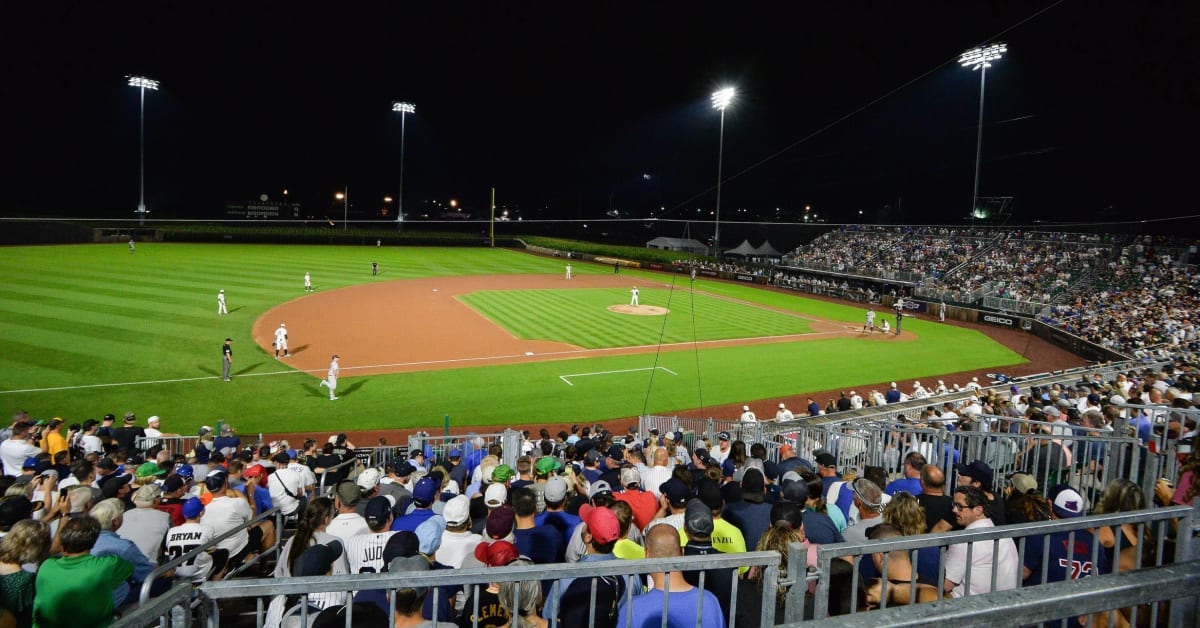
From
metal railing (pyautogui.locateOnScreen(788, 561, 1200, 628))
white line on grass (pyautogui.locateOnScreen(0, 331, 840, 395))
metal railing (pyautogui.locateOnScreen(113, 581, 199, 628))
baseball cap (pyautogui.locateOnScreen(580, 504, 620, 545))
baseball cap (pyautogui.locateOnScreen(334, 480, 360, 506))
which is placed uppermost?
metal railing (pyautogui.locateOnScreen(788, 561, 1200, 628))

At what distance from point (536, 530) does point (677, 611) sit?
7.55 feet

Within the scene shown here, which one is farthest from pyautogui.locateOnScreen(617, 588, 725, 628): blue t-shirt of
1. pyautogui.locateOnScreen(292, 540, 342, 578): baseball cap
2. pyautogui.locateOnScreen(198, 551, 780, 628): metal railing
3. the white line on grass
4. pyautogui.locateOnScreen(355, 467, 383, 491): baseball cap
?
the white line on grass

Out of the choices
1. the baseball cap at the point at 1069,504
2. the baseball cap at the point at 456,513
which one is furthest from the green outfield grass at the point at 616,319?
the baseball cap at the point at 456,513

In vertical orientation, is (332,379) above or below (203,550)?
below

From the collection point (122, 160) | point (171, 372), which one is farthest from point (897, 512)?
point (122, 160)

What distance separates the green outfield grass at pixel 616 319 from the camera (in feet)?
105

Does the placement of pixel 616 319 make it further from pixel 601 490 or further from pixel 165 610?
pixel 165 610

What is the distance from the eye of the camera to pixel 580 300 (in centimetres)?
4416

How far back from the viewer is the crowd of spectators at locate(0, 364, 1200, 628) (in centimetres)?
372

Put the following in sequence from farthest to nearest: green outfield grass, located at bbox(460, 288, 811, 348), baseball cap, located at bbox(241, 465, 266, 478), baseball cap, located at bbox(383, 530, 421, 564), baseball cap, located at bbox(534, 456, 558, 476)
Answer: green outfield grass, located at bbox(460, 288, 811, 348) < baseball cap, located at bbox(241, 465, 266, 478) < baseball cap, located at bbox(534, 456, 558, 476) < baseball cap, located at bbox(383, 530, 421, 564)

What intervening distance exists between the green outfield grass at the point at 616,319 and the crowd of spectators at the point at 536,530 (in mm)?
20409

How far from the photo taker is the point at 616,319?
3688 cm

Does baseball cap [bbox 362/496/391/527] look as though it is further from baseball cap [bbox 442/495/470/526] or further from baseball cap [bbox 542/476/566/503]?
baseball cap [bbox 542/476/566/503]

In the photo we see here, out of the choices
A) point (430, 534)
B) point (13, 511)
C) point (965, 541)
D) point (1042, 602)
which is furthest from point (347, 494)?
point (1042, 602)
